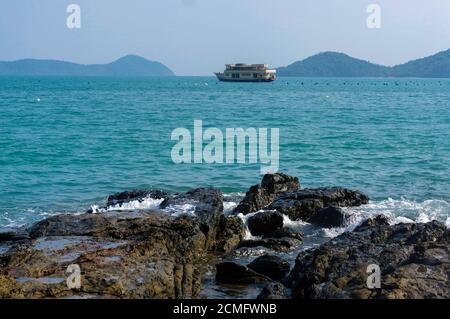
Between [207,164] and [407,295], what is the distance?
23.8m

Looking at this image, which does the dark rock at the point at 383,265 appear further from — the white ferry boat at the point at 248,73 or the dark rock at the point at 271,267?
the white ferry boat at the point at 248,73

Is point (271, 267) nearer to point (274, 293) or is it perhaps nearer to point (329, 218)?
point (274, 293)

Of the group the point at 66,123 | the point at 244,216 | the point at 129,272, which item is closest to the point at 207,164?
the point at 244,216

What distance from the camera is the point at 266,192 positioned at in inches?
920

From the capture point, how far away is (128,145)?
43.0m

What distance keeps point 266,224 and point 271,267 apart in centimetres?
445

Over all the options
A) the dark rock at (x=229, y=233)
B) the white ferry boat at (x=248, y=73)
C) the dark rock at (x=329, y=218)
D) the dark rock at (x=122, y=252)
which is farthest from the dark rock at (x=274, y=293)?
the white ferry boat at (x=248, y=73)

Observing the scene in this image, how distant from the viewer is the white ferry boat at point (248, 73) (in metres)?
172

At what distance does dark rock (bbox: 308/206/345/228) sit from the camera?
20.0 m

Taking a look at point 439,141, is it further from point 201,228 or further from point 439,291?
point 439,291

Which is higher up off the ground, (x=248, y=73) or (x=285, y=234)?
(x=248, y=73)
